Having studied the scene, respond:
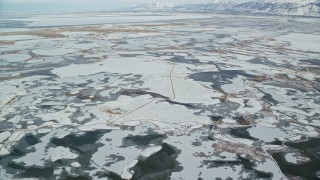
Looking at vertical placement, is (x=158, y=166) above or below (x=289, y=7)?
above

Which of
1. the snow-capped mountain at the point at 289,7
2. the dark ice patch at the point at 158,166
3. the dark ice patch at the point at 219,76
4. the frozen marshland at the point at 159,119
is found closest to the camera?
the dark ice patch at the point at 158,166

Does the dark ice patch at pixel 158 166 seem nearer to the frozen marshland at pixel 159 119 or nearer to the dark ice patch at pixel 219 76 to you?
the frozen marshland at pixel 159 119

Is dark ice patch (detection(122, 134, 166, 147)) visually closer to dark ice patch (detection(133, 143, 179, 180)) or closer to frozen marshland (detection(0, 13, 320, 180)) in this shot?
frozen marshland (detection(0, 13, 320, 180))

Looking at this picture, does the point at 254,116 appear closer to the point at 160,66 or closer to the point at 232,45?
the point at 160,66

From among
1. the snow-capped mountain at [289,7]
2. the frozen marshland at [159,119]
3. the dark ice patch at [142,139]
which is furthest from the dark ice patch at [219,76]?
the snow-capped mountain at [289,7]

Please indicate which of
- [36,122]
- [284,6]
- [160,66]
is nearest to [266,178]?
[36,122]

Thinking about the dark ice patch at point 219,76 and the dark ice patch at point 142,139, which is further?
the dark ice patch at point 219,76

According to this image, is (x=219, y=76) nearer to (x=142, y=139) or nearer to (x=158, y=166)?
(x=142, y=139)

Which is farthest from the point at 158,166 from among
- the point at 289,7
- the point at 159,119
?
the point at 289,7

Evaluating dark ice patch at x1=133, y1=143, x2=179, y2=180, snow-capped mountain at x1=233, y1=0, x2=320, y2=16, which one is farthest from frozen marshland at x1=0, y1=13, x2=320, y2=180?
snow-capped mountain at x1=233, y1=0, x2=320, y2=16
